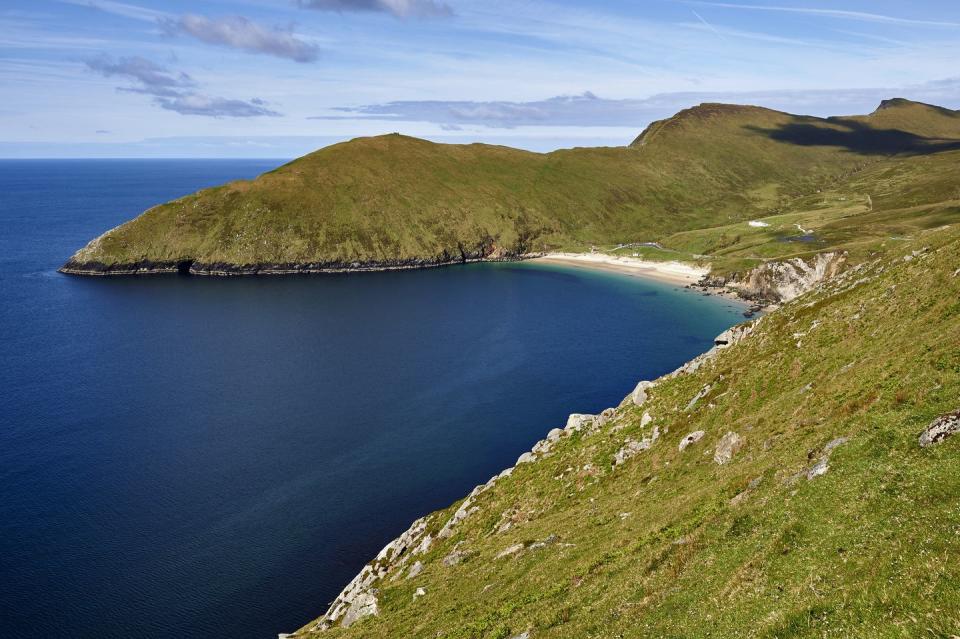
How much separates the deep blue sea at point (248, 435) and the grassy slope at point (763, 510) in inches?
912

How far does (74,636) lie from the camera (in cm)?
5719

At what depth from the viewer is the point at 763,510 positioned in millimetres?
27797

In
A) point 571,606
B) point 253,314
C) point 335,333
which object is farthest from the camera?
point 253,314

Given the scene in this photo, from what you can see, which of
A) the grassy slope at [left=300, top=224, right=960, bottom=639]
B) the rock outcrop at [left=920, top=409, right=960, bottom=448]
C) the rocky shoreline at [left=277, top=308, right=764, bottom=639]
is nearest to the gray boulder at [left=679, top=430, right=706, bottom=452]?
the rocky shoreline at [left=277, top=308, right=764, bottom=639]

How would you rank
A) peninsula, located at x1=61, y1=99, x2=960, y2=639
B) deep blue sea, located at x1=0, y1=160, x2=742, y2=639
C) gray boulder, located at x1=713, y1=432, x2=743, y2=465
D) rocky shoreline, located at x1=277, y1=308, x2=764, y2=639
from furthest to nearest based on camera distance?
deep blue sea, located at x1=0, y1=160, x2=742, y2=639 < rocky shoreline, located at x1=277, y1=308, x2=764, y2=639 < gray boulder, located at x1=713, y1=432, x2=743, y2=465 < peninsula, located at x1=61, y1=99, x2=960, y2=639

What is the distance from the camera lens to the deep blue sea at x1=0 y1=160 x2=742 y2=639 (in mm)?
64250

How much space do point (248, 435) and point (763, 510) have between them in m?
93.1

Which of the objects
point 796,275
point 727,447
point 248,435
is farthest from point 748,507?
point 796,275

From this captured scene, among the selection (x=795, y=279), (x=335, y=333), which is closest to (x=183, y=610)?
(x=335, y=333)

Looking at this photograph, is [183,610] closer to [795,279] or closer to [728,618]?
[728,618]

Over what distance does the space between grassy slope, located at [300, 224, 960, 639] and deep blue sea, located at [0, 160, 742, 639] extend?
2316 cm

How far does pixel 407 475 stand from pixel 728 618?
231 feet

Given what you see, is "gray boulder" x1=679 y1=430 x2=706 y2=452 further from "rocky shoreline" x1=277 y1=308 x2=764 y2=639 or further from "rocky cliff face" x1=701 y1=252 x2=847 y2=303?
"rocky cliff face" x1=701 y1=252 x2=847 y2=303

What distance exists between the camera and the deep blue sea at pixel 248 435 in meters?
64.2
